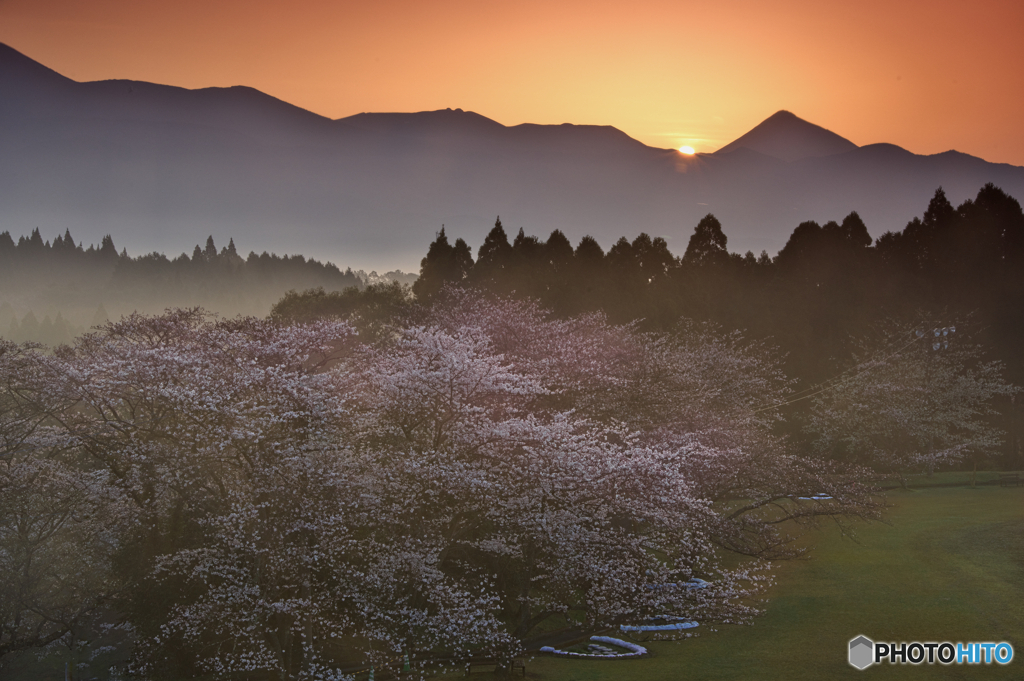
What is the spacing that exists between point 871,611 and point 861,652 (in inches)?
122

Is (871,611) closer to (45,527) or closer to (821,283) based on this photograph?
(45,527)

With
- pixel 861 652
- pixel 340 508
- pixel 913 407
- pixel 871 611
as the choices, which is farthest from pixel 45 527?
pixel 913 407

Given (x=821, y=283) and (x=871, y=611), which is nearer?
(x=871, y=611)

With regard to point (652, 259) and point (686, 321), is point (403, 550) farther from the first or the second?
point (652, 259)

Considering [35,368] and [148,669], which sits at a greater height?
[35,368]

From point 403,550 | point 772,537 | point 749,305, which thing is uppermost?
point 749,305

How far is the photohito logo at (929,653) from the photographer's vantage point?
18.3 m

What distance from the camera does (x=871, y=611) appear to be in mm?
21750

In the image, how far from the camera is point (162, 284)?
197375 millimetres

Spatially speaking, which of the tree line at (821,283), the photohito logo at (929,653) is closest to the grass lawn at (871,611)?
the photohito logo at (929,653)

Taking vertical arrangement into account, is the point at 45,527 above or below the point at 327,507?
below

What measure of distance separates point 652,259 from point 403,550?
135ft

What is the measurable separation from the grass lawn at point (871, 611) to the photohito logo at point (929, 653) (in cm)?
26

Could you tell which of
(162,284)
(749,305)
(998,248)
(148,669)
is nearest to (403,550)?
(148,669)
